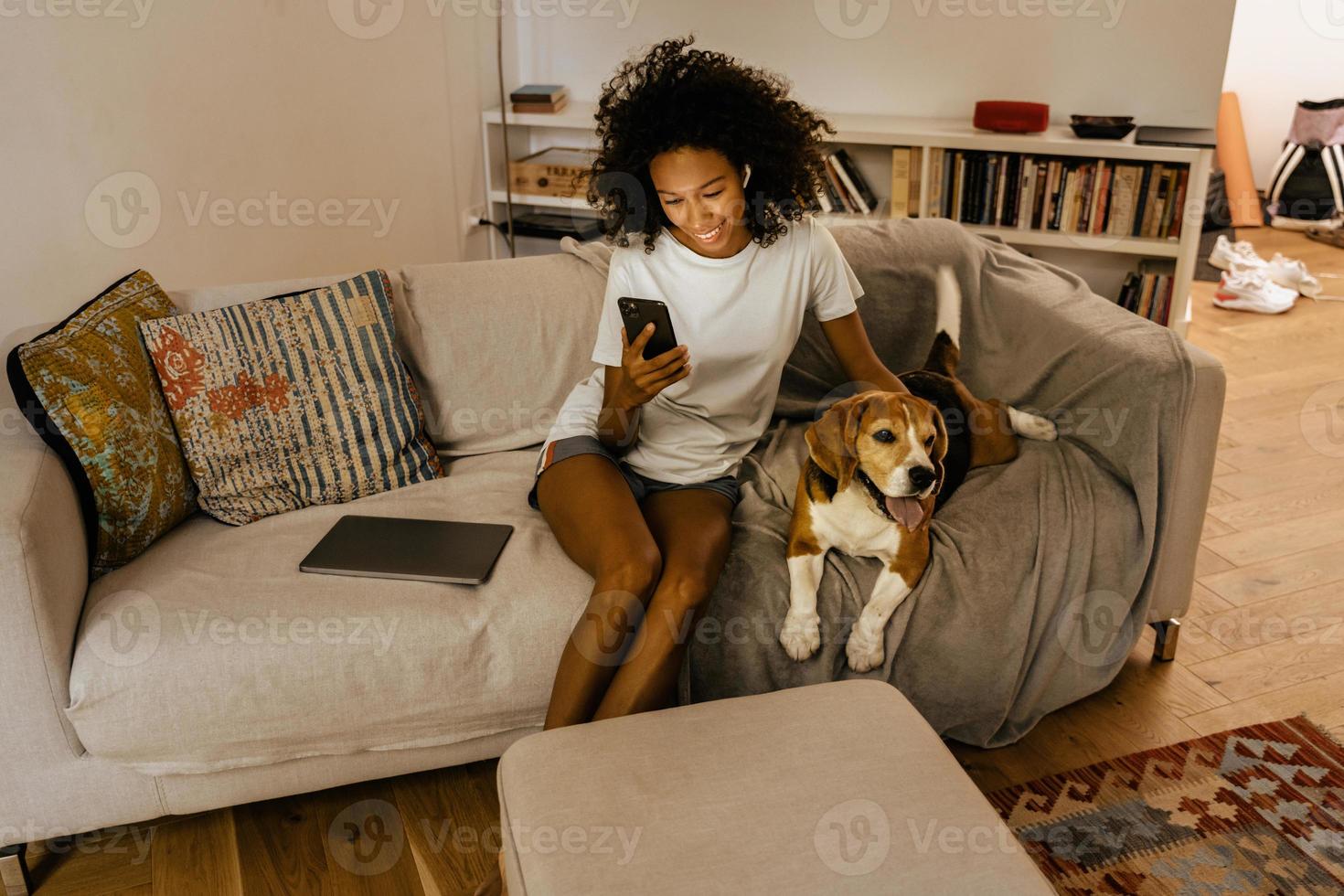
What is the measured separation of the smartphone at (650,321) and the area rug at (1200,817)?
0.92m

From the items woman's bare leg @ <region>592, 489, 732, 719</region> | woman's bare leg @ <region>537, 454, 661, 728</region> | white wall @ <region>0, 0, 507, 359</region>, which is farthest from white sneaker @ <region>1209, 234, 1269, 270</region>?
woman's bare leg @ <region>537, 454, 661, 728</region>

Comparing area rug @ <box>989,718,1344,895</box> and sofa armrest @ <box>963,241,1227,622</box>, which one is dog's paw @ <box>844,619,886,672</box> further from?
sofa armrest @ <box>963,241,1227,622</box>

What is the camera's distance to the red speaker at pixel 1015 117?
3170 millimetres

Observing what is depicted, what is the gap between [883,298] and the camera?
2.32 meters

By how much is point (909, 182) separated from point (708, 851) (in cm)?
254

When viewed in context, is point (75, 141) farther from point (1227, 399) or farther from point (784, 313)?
point (1227, 399)

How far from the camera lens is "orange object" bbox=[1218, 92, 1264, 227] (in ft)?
16.3

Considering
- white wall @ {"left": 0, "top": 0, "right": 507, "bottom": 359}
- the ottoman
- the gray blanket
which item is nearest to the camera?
the ottoman

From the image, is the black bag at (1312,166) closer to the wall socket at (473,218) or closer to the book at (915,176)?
the book at (915,176)

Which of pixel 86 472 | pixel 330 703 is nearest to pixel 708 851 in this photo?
pixel 330 703

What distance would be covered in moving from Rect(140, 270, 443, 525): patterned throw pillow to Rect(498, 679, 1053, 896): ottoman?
81 centimetres

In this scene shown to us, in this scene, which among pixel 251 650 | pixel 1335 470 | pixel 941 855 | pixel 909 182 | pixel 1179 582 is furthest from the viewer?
pixel 909 182

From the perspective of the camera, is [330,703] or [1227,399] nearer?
[330,703]

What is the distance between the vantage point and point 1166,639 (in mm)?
2139
